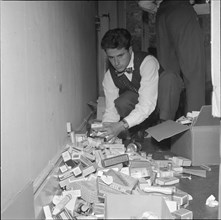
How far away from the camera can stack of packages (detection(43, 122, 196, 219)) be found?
111 cm

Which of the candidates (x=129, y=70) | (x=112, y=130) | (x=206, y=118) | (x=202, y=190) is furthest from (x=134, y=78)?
(x=202, y=190)

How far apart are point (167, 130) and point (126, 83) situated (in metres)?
0.53

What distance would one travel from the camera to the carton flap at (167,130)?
190 centimetres

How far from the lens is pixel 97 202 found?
55.0 inches

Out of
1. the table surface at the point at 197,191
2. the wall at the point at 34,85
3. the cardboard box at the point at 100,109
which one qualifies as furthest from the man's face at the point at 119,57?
the table surface at the point at 197,191

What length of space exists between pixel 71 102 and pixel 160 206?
1.23 meters

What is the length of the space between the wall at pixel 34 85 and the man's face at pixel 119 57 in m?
0.25

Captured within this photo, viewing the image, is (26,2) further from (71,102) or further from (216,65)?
(71,102)

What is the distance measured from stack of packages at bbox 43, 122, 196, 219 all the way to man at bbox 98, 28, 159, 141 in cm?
19

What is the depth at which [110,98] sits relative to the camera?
8.00 ft

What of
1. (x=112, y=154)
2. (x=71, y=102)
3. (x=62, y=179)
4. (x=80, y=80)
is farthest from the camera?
(x=80, y=80)

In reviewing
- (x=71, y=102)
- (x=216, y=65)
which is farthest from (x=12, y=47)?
(x=71, y=102)

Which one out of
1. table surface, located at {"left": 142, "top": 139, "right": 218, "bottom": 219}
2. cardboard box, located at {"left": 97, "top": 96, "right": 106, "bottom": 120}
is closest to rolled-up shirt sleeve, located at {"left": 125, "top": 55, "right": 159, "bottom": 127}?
table surface, located at {"left": 142, "top": 139, "right": 218, "bottom": 219}

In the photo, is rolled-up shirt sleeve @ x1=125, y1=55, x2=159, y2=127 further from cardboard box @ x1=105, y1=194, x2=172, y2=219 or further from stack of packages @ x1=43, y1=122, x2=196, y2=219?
cardboard box @ x1=105, y1=194, x2=172, y2=219
